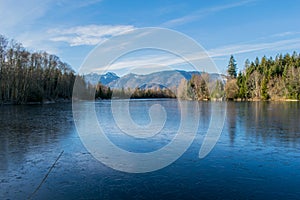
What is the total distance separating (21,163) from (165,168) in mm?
4711

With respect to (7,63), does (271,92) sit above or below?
below

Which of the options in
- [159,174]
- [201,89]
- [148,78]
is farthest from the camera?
[201,89]

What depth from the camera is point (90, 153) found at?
424 inches

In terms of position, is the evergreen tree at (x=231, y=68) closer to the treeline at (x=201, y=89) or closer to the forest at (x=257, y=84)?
the forest at (x=257, y=84)

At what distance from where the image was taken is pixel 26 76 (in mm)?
55562

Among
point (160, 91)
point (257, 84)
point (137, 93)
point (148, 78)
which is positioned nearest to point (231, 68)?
point (257, 84)

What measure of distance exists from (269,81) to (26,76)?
64584 millimetres

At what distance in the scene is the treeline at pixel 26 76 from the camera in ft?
171

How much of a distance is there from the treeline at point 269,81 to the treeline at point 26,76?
5035 cm

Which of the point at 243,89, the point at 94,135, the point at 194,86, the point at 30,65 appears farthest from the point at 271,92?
the point at 94,135

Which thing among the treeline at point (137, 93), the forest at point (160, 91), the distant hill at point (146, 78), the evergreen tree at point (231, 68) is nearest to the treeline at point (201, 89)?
the forest at point (160, 91)

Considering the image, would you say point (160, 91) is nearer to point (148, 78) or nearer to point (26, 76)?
point (26, 76)

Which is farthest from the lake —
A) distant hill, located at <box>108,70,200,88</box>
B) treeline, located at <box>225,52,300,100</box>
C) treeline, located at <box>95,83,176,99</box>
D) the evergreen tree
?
the evergreen tree

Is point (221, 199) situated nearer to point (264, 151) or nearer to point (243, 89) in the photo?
point (264, 151)
